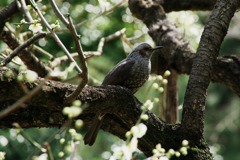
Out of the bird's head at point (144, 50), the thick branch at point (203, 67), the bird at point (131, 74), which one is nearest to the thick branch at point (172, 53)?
the bird's head at point (144, 50)

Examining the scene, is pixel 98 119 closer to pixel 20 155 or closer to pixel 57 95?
pixel 57 95

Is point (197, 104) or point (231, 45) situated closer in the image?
point (197, 104)

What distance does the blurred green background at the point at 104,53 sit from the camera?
5569mm

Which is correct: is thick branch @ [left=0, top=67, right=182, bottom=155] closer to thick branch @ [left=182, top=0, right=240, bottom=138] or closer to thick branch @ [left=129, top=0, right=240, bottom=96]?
thick branch @ [left=182, top=0, right=240, bottom=138]

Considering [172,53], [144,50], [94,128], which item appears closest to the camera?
[94,128]

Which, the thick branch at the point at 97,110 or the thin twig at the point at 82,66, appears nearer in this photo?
the thin twig at the point at 82,66

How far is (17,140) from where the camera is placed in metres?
5.70

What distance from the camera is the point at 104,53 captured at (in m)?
6.78

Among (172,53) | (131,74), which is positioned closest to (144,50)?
(172,53)

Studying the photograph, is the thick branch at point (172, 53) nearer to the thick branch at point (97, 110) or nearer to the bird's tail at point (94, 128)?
the thick branch at point (97, 110)

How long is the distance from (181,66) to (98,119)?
5.42 ft

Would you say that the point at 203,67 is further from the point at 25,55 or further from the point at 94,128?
the point at 25,55

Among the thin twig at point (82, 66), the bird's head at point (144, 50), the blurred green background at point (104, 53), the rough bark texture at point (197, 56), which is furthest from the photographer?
the blurred green background at point (104, 53)

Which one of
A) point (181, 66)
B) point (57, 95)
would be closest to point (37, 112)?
point (57, 95)
